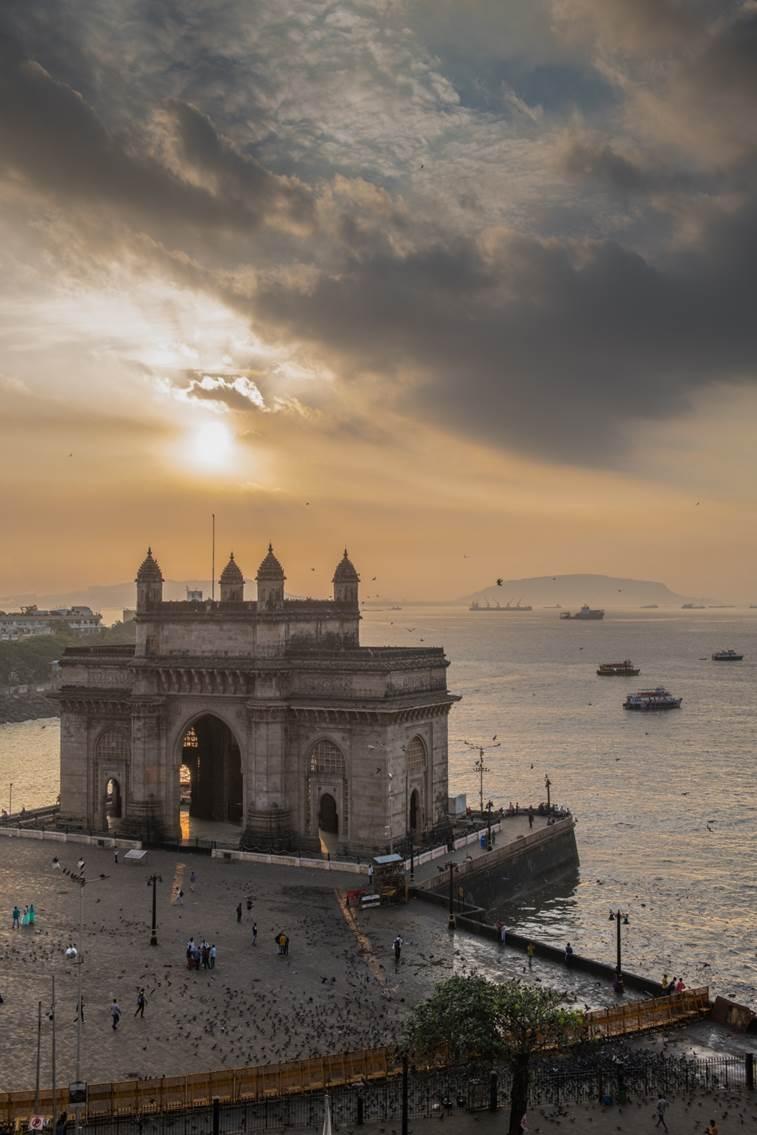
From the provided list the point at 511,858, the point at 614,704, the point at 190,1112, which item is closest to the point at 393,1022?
the point at 190,1112

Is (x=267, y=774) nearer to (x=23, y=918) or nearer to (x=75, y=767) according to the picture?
(x=75, y=767)

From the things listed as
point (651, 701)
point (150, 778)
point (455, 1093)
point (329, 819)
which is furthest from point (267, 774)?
point (651, 701)

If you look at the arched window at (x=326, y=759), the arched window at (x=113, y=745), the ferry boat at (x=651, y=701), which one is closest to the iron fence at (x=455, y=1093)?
the arched window at (x=326, y=759)

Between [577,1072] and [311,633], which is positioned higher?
[311,633]

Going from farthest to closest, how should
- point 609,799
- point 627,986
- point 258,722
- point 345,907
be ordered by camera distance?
point 609,799
point 258,722
point 345,907
point 627,986

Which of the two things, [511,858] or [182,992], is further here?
[511,858]

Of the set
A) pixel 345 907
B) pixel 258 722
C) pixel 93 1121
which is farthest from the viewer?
pixel 258 722

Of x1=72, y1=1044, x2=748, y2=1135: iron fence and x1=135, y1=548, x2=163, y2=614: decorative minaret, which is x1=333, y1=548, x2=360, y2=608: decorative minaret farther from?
x1=72, y1=1044, x2=748, y2=1135: iron fence

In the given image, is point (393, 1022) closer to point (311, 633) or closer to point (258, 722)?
point (258, 722)

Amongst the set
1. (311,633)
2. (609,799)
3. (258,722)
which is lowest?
(609,799)
